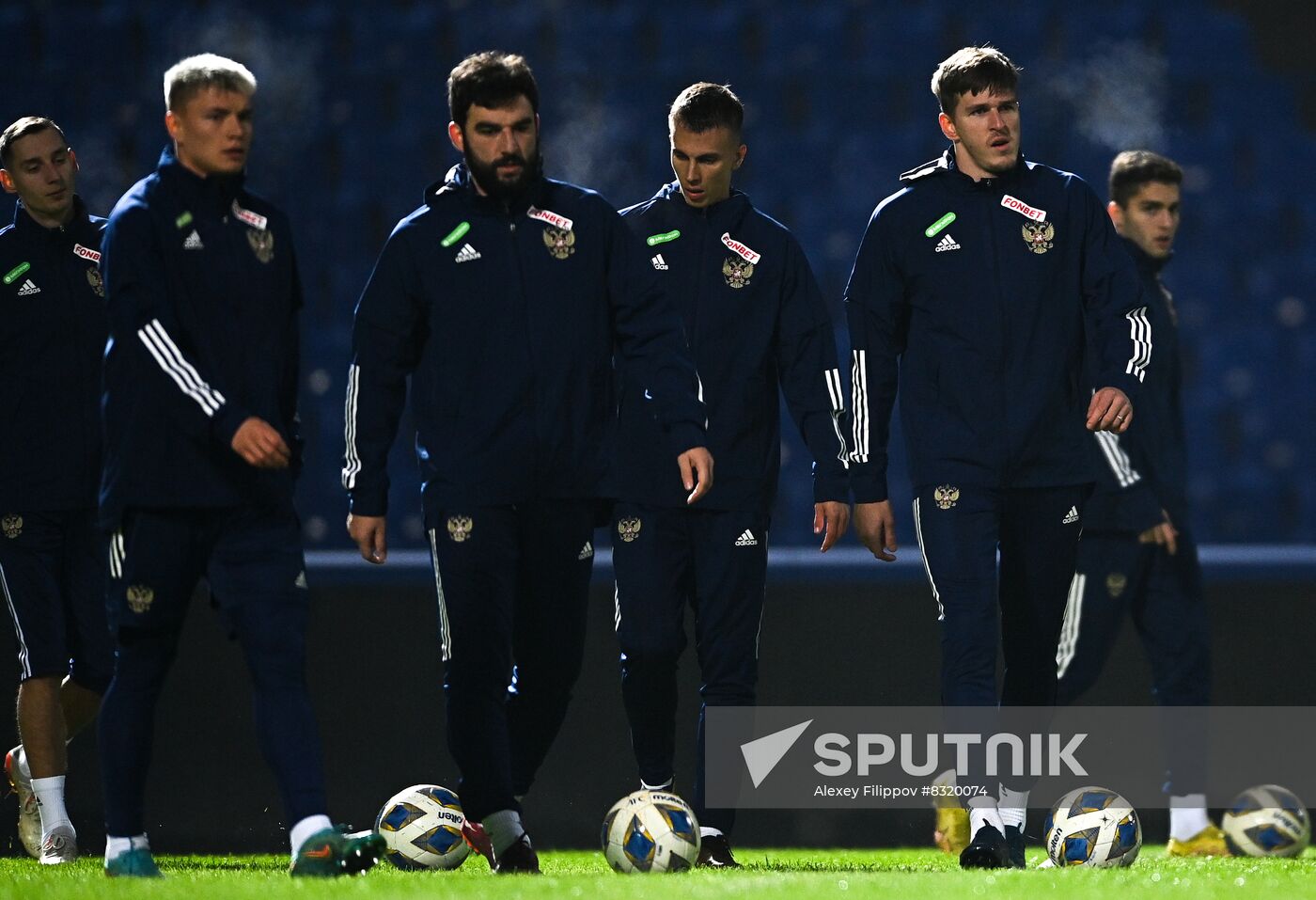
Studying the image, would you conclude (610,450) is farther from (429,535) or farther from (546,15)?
(546,15)

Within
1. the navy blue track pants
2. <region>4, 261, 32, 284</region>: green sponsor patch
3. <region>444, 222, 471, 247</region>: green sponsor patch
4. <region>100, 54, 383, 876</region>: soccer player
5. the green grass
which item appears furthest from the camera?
<region>4, 261, 32, 284</region>: green sponsor patch

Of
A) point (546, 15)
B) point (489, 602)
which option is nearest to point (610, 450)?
point (489, 602)

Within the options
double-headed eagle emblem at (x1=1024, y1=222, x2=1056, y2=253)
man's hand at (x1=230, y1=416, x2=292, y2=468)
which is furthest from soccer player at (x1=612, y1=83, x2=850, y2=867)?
man's hand at (x1=230, y1=416, x2=292, y2=468)

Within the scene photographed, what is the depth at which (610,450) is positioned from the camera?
4777 millimetres

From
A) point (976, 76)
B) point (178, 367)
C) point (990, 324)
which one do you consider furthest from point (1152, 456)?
point (178, 367)

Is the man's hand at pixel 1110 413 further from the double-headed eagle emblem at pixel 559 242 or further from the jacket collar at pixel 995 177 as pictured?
the double-headed eagle emblem at pixel 559 242

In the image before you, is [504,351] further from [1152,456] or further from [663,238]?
[1152,456]

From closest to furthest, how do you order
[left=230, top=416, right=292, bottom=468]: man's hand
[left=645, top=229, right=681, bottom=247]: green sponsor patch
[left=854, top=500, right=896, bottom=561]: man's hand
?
[left=230, top=416, right=292, bottom=468]: man's hand < [left=854, top=500, right=896, bottom=561]: man's hand < [left=645, top=229, right=681, bottom=247]: green sponsor patch

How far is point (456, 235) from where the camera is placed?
4.71 metres

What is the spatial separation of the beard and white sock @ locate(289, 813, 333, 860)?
5.24 feet

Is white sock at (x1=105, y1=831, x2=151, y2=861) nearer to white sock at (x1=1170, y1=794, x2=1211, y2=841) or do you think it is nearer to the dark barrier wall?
the dark barrier wall

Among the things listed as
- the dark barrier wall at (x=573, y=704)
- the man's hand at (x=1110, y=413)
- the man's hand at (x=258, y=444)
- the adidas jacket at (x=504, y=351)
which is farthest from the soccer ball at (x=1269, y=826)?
the man's hand at (x=258, y=444)

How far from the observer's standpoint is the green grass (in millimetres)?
3967

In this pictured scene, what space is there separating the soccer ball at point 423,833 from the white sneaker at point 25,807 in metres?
1.36
